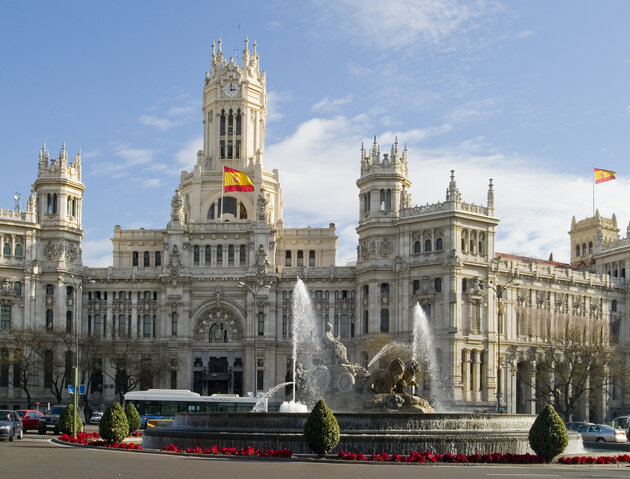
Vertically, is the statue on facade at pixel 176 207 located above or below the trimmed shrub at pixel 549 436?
above

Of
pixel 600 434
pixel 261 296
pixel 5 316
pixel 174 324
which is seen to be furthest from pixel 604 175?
pixel 5 316

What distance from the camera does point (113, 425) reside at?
A: 2036 inches

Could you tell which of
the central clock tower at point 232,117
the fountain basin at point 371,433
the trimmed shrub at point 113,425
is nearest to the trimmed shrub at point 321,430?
the fountain basin at point 371,433

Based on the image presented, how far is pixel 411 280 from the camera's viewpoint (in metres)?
117

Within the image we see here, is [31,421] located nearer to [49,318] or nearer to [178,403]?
[178,403]

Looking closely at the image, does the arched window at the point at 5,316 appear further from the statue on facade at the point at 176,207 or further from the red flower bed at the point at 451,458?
the red flower bed at the point at 451,458

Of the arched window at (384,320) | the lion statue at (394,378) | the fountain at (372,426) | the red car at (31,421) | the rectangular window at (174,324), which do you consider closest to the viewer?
the fountain at (372,426)

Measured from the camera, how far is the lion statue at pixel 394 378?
192 feet

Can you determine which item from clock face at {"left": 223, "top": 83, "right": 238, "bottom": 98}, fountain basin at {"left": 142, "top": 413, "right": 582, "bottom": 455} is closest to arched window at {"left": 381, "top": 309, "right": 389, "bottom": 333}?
clock face at {"left": 223, "top": 83, "right": 238, "bottom": 98}

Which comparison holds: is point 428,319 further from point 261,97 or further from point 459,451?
point 459,451

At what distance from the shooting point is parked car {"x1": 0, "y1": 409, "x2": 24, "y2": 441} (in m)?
57.3

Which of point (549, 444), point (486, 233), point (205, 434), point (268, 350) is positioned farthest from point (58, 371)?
point (549, 444)

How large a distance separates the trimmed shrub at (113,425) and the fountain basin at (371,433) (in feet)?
5.34

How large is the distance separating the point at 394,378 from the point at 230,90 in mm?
87407
